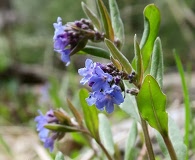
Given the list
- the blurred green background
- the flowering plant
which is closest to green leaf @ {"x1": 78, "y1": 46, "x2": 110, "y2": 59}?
the flowering plant

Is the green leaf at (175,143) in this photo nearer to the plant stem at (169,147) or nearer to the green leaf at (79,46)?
the plant stem at (169,147)

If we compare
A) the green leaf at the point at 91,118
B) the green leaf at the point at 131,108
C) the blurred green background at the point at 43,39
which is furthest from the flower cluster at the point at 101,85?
the blurred green background at the point at 43,39

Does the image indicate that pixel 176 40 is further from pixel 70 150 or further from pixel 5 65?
pixel 70 150

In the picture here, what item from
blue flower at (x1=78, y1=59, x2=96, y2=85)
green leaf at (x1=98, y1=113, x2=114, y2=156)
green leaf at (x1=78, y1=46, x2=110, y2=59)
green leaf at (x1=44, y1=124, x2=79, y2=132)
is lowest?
green leaf at (x1=98, y1=113, x2=114, y2=156)

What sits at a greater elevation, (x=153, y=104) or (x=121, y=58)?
(x=121, y=58)

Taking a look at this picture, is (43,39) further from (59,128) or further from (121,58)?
(121,58)

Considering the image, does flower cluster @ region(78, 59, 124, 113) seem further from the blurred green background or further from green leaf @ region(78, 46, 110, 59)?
the blurred green background

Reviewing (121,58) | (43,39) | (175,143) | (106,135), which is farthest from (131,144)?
(43,39)

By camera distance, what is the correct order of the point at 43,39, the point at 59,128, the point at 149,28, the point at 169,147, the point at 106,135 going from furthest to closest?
the point at 43,39 < the point at 106,135 < the point at 59,128 < the point at 149,28 < the point at 169,147
